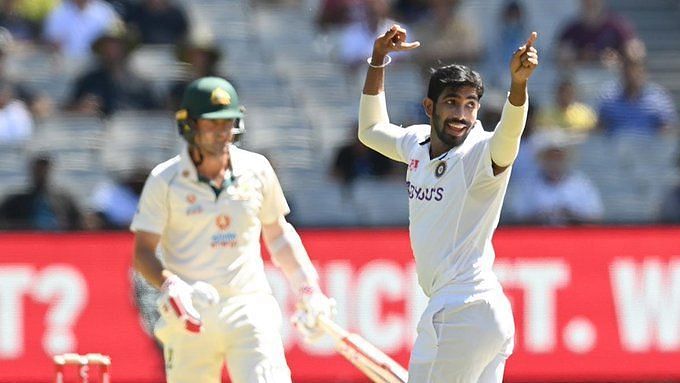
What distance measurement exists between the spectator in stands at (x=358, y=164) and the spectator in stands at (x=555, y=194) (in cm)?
116

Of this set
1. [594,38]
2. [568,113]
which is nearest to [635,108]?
[568,113]

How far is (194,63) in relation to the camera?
1368 centimetres

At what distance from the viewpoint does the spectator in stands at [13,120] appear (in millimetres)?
12922

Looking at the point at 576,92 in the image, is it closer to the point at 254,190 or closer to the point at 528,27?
the point at 528,27

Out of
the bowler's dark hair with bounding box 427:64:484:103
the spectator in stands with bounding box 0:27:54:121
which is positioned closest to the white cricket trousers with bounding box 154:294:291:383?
the bowler's dark hair with bounding box 427:64:484:103

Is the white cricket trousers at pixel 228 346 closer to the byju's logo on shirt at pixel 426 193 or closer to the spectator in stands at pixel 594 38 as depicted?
the byju's logo on shirt at pixel 426 193

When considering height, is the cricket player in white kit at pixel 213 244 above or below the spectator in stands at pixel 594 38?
below

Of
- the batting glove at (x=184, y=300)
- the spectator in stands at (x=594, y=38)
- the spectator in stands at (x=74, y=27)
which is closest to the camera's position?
the batting glove at (x=184, y=300)

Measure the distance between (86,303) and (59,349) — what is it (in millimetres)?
368

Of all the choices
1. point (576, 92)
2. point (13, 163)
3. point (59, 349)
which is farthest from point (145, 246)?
point (576, 92)

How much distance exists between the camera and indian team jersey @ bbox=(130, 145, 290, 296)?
23.7 ft

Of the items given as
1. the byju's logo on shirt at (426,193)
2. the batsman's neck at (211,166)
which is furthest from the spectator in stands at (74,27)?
the byju's logo on shirt at (426,193)

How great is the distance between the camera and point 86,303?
1074 centimetres

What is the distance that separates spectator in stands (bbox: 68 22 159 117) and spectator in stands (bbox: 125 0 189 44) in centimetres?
82
